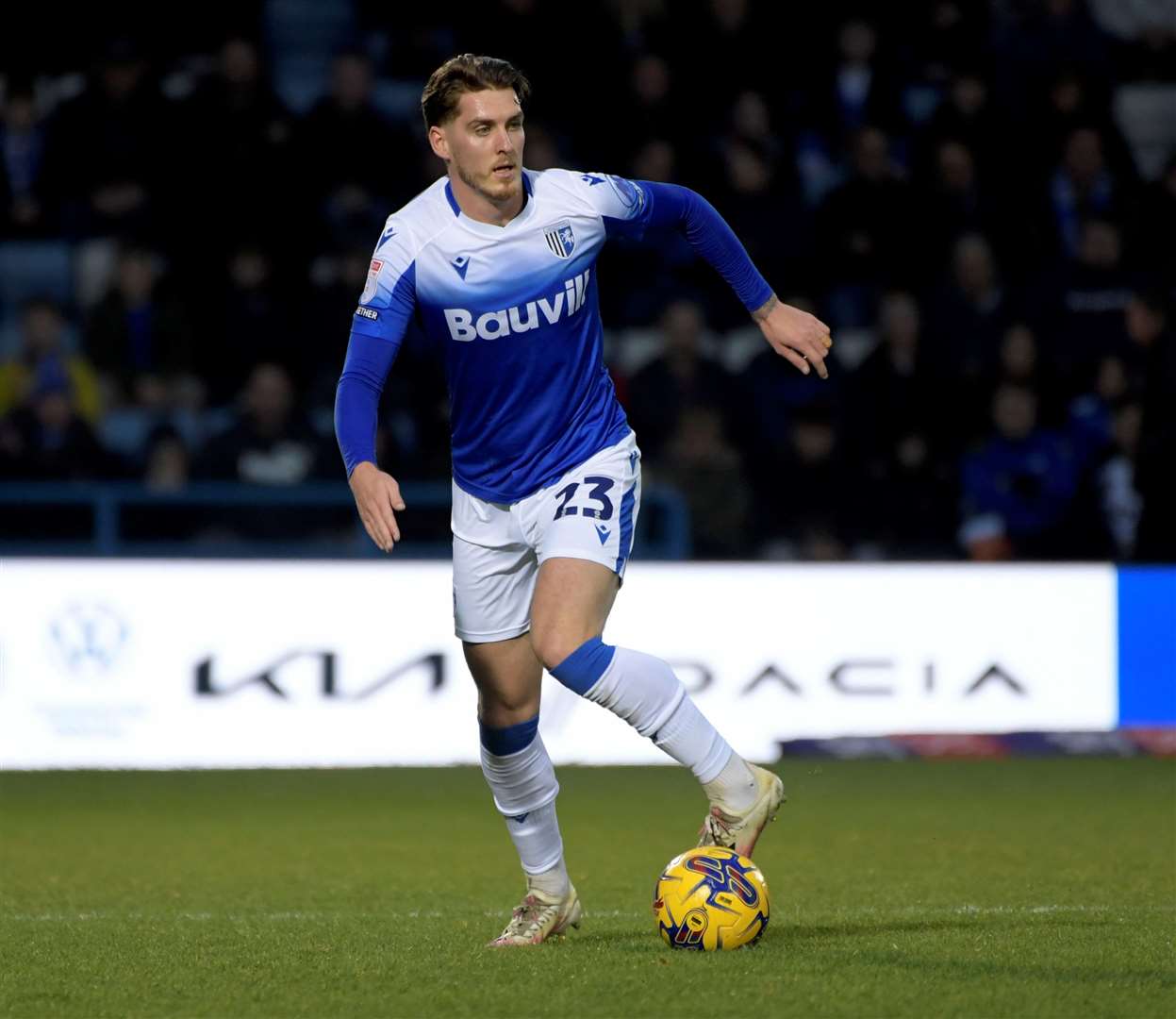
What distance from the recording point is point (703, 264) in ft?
44.1

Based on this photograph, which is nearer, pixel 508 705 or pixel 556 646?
pixel 556 646

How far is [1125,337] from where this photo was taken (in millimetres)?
13195

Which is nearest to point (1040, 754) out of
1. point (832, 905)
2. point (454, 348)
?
point (832, 905)

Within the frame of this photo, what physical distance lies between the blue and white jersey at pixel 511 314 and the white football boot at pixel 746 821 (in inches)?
37.0

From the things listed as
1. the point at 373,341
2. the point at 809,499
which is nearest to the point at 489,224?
the point at 373,341

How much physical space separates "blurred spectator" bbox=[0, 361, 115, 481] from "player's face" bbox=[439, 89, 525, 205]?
6.91 m

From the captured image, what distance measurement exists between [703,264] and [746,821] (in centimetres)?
847

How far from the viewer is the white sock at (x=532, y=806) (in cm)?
561

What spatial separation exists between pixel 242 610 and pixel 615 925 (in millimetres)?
5026

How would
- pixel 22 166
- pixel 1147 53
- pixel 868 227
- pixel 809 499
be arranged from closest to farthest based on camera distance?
pixel 809 499 < pixel 868 227 < pixel 22 166 < pixel 1147 53

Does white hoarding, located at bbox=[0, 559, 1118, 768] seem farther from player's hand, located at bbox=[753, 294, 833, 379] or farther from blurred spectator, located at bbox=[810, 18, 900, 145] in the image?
player's hand, located at bbox=[753, 294, 833, 379]

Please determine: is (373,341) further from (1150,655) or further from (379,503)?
(1150,655)

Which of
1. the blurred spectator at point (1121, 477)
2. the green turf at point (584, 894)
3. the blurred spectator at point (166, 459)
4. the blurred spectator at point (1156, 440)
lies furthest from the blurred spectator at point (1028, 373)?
the blurred spectator at point (166, 459)

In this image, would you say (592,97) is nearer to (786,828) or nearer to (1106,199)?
(1106,199)
